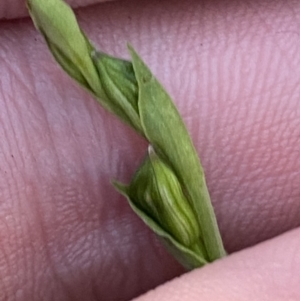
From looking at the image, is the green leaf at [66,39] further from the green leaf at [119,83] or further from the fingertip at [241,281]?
the fingertip at [241,281]

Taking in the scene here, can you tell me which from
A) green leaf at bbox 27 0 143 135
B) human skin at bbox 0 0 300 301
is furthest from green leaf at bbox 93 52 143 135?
human skin at bbox 0 0 300 301

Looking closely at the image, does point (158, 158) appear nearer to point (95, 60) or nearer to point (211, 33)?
point (95, 60)

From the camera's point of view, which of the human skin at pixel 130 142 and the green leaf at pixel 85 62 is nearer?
the green leaf at pixel 85 62

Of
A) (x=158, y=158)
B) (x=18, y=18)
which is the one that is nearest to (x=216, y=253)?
(x=158, y=158)

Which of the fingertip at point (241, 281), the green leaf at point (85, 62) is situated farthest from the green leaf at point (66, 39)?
the fingertip at point (241, 281)

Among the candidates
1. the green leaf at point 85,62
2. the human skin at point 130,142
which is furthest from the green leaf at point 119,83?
the human skin at point 130,142

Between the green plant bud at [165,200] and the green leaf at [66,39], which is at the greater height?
the green leaf at [66,39]

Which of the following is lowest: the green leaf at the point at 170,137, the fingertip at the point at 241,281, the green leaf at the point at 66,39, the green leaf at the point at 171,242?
the fingertip at the point at 241,281
